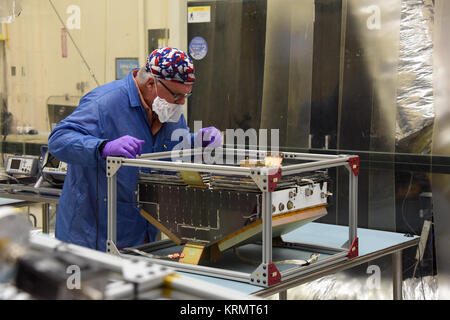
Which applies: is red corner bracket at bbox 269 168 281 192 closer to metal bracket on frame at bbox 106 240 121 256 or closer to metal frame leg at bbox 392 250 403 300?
metal bracket on frame at bbox 106 240 121 256

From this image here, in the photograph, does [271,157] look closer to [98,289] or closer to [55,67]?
[98,289]

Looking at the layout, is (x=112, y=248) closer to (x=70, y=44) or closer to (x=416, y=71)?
(x=416, y=71)

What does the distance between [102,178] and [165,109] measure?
35 cm

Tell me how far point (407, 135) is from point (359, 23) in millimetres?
658

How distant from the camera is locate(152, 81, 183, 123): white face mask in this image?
2152 mm

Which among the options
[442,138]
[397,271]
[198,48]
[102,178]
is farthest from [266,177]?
[198,48]

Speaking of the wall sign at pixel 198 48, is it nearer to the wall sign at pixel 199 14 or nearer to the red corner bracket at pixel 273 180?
the wall sign at pixel 199 14

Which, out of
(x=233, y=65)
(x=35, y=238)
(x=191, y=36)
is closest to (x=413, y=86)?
(x=233, y=65)

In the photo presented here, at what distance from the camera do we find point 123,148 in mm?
1896

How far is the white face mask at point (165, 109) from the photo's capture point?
215 cm

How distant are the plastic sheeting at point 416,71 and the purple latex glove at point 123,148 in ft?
5.28

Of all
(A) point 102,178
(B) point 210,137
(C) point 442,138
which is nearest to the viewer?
(A) point 102,178

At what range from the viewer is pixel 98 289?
869mm

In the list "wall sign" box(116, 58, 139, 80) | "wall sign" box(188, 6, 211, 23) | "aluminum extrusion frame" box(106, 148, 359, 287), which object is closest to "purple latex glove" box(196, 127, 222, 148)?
"aluminum extrusion frame" box(106, 148, 359, 287)
